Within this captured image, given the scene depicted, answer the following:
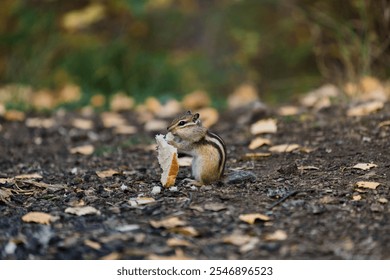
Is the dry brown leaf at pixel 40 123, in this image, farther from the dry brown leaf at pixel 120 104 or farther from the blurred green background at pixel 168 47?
the blurred green background at pixel 168 47

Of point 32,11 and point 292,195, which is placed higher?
point 32,11

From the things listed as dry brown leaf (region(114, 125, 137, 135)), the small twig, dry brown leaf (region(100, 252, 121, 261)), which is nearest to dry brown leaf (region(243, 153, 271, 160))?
the small twig

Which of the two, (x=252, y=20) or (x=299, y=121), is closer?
→ (x=299, y=121)

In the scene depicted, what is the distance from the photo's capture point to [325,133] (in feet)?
20.2

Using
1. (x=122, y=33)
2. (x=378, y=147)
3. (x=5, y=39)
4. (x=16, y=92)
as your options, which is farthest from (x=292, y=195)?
(x=122, y=33)

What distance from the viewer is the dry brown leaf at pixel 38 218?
3.86m

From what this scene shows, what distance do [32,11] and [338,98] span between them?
491cm

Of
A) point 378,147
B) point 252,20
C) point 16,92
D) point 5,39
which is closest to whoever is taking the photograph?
point 378,147

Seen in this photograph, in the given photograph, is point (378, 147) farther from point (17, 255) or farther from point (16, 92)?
point (16, 92)

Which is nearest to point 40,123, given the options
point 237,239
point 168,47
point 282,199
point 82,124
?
point 82,124

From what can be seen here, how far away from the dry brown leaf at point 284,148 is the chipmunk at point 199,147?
44.7 inches

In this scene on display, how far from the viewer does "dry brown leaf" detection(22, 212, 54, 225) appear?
3859 millimetres

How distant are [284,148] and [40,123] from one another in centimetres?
316

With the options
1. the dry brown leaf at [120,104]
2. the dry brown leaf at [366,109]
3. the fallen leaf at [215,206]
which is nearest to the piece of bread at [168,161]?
the fallen leaf at [215,206]
